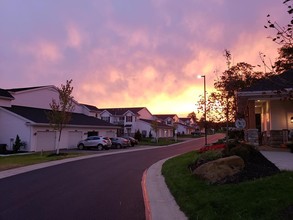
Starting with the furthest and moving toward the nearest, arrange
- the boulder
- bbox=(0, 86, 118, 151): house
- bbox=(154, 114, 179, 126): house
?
1. bbox=(154, 114, 179, 126): house
2. bbox=(0, 86, 118, 151): house
3. the boulder

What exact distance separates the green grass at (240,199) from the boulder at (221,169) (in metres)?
0.40

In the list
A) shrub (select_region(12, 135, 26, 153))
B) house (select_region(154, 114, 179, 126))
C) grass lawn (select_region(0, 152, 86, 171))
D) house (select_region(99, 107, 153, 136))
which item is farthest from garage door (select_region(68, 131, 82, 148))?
house (select_region(154, 114, 179, 126))

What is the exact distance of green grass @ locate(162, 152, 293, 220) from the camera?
23.5ft

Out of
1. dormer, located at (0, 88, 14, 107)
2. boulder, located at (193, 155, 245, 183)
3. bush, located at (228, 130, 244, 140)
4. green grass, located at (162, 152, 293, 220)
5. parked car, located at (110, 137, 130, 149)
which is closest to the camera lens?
green grass, located at (162, 152, 293, 220)

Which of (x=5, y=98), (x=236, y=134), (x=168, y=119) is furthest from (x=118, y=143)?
(x=168, y=119)

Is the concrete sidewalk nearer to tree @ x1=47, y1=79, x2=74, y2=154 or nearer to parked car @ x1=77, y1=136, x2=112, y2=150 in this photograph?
tree @ x1=47, y1=79, x2=74, y2=154

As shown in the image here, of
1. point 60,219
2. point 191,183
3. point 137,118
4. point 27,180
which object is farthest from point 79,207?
point 137,118

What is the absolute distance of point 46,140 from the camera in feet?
125

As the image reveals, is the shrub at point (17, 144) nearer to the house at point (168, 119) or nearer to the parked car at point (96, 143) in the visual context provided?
the parked car at point (96, 143)

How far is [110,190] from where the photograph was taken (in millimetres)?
12266

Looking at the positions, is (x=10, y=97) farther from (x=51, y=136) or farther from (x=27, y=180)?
(x=27, y=180)

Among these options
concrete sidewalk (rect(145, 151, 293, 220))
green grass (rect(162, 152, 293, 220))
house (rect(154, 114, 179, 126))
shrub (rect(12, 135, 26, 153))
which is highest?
house (rect(154, 114, 179, 126))

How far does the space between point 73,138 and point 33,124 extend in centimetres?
821

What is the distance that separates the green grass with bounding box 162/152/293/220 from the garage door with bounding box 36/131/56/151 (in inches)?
1125
